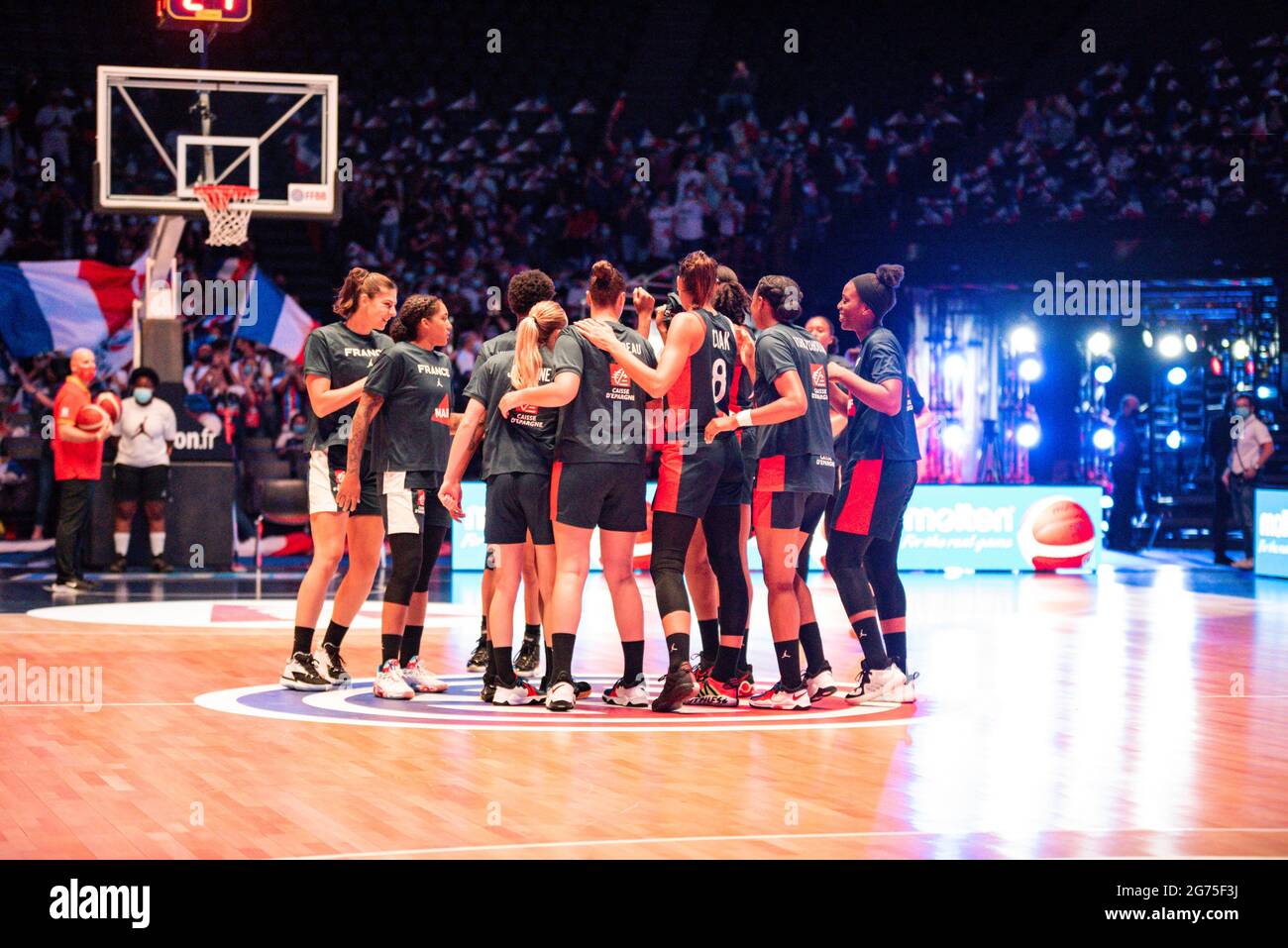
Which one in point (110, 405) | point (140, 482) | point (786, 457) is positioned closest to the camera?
A: point (786, 457)

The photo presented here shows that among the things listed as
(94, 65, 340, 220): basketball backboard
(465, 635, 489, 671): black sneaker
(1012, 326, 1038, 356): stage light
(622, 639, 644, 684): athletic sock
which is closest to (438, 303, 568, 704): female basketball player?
(622, 639, 644, 684): athletic sock

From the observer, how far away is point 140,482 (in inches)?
590

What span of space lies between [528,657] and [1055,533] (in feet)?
32.0

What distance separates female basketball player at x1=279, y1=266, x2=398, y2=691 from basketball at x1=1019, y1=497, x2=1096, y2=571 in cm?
1032

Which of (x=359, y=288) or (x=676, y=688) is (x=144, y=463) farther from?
(x=676, y=688)

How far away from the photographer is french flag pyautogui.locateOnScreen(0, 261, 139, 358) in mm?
18141

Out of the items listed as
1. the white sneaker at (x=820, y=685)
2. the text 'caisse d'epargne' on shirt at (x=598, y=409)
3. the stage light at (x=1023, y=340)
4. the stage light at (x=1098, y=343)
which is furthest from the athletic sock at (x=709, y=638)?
the stage light at (x=1098, y=343)

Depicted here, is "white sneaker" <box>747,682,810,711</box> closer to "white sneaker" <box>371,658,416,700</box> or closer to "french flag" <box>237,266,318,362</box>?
"white sneaker" <box>371,658,416,700</box>

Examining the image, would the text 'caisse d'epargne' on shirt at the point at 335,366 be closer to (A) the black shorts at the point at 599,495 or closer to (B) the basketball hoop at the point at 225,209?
(A) the black shorts at the point at 599,495

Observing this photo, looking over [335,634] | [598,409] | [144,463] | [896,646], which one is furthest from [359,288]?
[144,463]

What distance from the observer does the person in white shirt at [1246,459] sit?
60.7 ft

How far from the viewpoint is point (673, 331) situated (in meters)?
7.06
